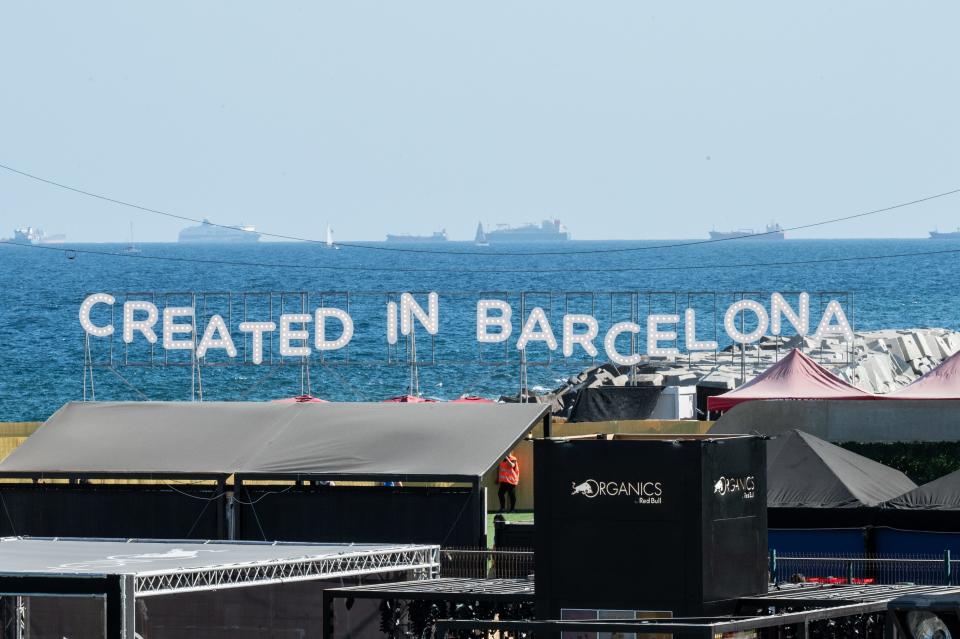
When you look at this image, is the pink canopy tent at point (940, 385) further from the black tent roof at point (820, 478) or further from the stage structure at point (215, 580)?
the stage structure at point (215, 580)

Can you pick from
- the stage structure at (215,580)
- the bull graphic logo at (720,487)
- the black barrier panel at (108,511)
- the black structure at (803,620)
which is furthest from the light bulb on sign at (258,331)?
the bull graphic logo at (720,487)

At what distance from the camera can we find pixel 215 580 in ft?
58.7

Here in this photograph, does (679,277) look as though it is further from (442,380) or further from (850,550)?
(850,550)

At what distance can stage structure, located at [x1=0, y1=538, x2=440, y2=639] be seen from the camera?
60.9 feet

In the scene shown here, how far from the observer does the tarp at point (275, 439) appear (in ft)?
82.7

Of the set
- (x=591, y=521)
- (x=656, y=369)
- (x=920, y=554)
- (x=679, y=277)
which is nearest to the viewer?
(x=591, y=521)

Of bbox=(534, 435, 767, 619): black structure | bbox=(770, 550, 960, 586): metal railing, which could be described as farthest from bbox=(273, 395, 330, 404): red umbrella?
bbox=(534, 435, 767, 619): black structure

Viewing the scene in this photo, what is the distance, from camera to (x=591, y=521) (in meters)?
15.4

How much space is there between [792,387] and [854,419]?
4.39m

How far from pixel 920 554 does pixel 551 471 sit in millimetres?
9255

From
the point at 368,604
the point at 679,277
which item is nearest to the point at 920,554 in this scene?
the point at 368,604

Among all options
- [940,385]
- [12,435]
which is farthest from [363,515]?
[940,385]

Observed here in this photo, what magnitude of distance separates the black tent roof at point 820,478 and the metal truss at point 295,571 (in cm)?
619

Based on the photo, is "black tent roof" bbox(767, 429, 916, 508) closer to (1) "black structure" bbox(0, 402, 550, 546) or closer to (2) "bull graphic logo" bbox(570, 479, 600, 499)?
(1) "black structure" bbox(0, 402, 550, 546)
